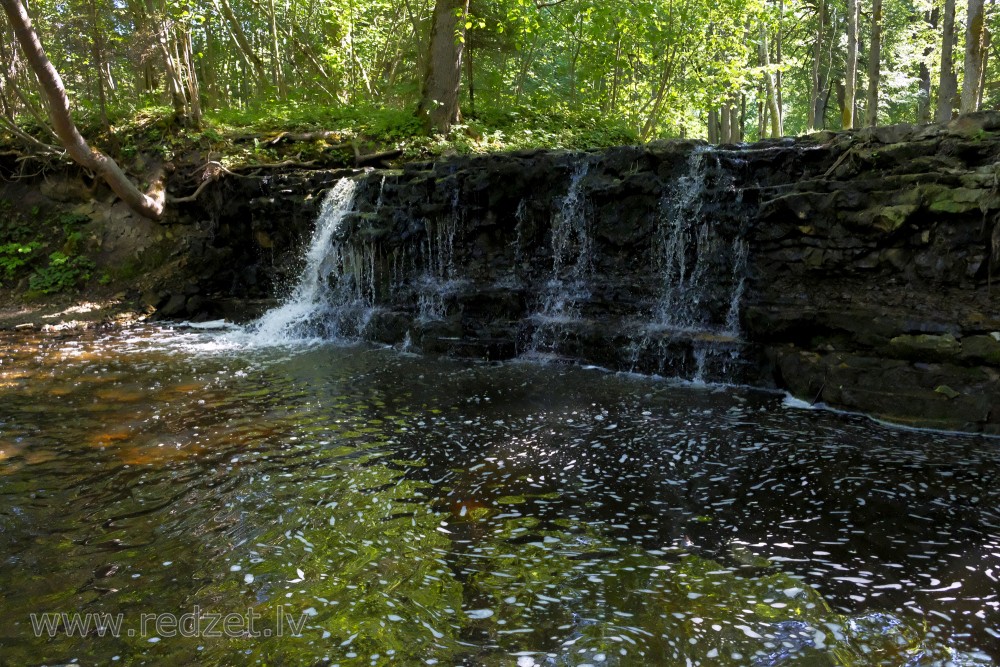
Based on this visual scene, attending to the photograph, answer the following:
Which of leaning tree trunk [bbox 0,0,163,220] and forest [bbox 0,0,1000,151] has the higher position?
forest [bbox 0,0,1000,151]

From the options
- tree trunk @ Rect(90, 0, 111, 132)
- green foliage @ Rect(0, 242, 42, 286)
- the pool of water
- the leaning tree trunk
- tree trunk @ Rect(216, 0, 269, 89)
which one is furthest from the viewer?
tree trunk @ Rect(216, 0, 269, 89)

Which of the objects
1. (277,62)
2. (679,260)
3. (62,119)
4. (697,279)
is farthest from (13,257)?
(697,279)

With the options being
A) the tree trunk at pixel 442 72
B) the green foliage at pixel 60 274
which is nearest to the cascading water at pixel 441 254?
the tree trunk at pixel 442 72

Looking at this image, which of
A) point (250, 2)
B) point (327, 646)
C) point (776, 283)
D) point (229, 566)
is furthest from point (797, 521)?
A: point (250, 2)

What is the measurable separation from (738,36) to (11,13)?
18273 mm

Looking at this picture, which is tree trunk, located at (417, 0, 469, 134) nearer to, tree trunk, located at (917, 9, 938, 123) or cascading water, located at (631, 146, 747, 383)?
cascading water, located at (631, 146, 747, 383)

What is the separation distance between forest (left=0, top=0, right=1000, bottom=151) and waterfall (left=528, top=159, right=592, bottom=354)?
518 centimetres

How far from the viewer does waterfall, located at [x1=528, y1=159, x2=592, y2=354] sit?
1070 cm

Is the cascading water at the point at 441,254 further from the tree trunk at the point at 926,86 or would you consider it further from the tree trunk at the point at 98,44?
the tree trunk at the point at 926,86

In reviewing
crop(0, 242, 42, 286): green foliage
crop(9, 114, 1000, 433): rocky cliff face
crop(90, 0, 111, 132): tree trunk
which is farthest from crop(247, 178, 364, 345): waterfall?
A: crop(0, 242, 42, 286): green foliage

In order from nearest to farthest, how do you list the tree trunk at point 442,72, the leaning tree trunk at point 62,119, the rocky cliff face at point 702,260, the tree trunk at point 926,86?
1. the rocky cliff face at point 702,260
2. the leaning tree trunk at point 62,119
3. the tree trunk at point 442,72
4. the tree trunk at point 926,86

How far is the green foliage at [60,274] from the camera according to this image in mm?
14383

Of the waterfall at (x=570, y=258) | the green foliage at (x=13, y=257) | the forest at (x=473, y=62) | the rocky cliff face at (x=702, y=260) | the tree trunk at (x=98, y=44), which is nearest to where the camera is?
the rocky cliff face at (x=702, y=260)

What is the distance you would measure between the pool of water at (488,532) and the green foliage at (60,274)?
26.3 feet
